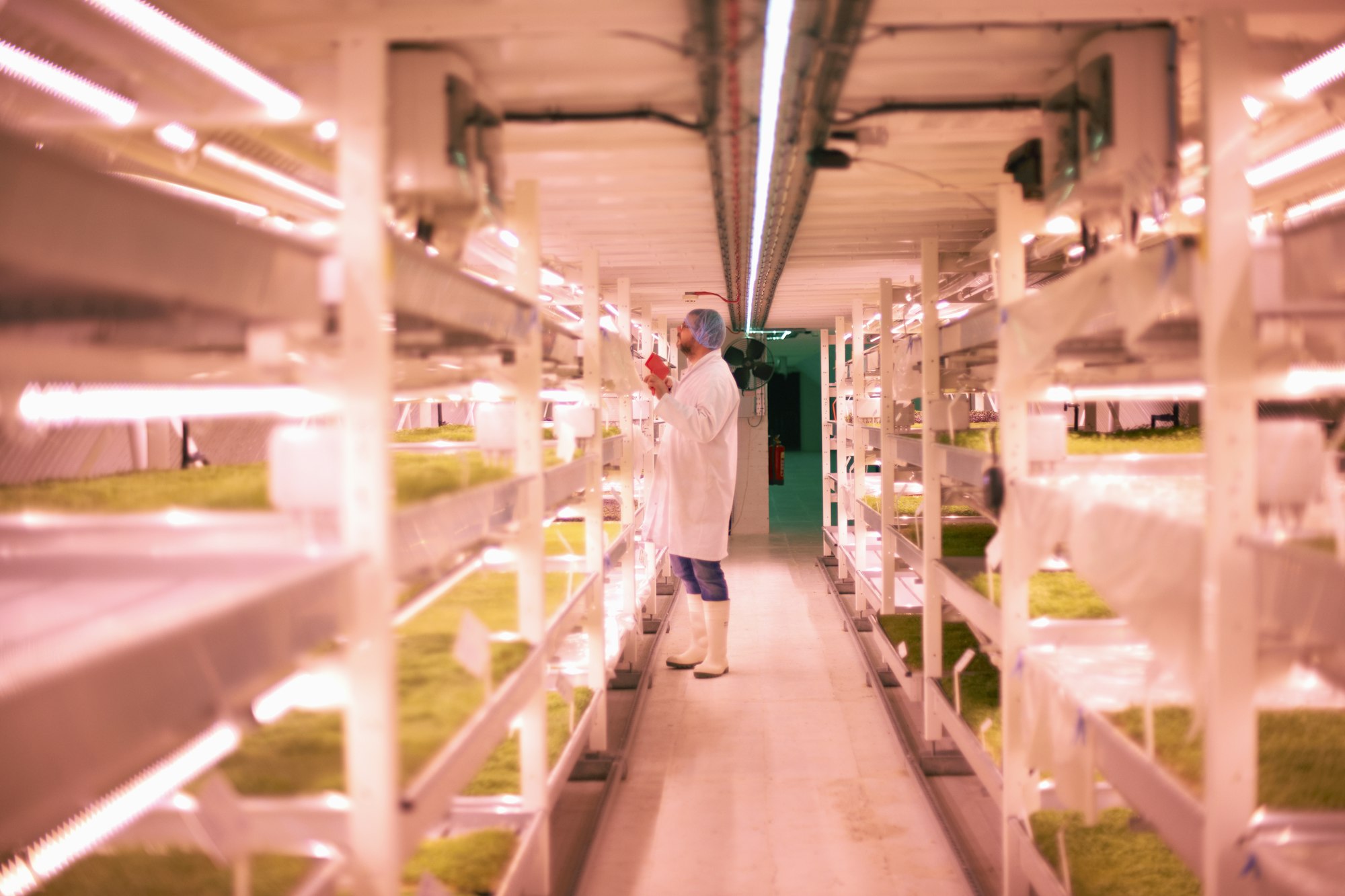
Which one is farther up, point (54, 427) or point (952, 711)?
point (54, 427)

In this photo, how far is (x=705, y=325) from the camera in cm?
471

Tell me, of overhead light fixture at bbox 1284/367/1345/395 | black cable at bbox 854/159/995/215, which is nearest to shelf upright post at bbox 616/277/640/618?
black cable at bbox 854/159/995/215

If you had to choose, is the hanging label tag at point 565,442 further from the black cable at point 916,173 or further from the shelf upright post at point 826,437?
the shelf upright post at point 826,437

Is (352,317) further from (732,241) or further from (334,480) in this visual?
(732,241)

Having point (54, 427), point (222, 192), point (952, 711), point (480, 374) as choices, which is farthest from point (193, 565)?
point (952, 711)

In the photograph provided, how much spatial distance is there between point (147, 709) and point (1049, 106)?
88.0 inches

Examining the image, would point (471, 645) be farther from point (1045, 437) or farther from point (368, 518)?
point (1045, 437)

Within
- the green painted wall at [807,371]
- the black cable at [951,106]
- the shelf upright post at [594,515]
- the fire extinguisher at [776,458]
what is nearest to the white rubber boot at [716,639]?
the shelf upright post at [594,515]

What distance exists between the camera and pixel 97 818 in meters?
1.42

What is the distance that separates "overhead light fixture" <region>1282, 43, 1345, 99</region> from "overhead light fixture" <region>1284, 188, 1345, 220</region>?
135 cm

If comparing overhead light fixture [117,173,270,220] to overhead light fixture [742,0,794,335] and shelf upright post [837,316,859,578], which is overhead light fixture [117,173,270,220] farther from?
shelf upright post [837,316,859,578]

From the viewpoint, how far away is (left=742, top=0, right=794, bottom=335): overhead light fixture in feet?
5.38

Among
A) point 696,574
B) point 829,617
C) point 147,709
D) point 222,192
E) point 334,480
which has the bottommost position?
point 829,617

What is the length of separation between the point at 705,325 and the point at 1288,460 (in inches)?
136
